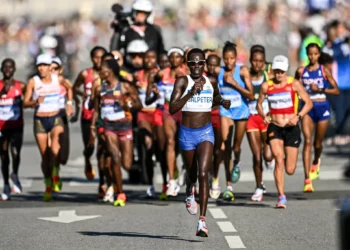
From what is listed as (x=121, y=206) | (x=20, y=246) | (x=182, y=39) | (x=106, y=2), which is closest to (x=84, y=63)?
(x=182, y=39)

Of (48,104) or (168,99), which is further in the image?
(48,104)

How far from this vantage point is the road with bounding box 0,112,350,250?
14.1m

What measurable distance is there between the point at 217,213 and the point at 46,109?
10.9ft

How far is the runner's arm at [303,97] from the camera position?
1753 cm

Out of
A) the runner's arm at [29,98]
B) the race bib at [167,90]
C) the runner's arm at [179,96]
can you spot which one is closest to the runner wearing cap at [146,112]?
the race bib at [167,90]

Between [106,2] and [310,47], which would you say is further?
[106,2]

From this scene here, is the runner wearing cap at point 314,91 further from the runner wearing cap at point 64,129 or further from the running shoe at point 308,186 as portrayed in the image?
the runner wearing cap at point 64,129

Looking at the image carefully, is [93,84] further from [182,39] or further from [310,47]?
[182,39]

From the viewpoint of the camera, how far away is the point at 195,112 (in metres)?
15.1

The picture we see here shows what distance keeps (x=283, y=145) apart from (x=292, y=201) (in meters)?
0.80

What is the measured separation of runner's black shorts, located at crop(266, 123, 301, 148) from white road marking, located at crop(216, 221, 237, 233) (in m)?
2.09

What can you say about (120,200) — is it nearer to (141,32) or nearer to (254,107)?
(254,107)

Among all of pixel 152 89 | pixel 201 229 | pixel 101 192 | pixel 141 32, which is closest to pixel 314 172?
pixel 152 89

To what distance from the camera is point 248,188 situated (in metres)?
19.9
